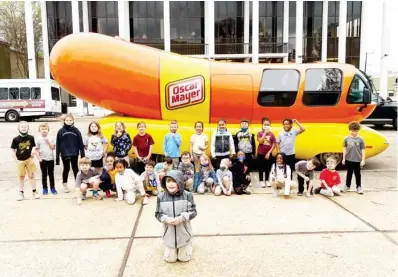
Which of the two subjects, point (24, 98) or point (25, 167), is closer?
point (25, 167)

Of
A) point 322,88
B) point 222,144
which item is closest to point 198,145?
point 222,144

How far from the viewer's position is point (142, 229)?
4660 millimetres

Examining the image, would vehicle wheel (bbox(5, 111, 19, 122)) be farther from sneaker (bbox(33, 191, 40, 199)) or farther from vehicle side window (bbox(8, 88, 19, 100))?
sneaker (bbox(33, 191, 40, 199))

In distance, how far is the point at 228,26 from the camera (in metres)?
30.7

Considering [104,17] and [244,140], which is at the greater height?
[104,17]

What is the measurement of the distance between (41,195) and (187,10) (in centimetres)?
2685

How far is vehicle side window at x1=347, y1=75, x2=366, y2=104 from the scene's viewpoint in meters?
8.00

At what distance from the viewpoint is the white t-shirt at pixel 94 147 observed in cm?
655

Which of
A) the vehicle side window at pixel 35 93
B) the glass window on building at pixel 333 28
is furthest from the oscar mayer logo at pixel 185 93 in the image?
the glass window on building at pixel 333 28

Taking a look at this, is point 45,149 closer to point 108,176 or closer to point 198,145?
point 108,176

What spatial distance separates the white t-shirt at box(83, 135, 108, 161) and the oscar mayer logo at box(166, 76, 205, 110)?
70.9 inches

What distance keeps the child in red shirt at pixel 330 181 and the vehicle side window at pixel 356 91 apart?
7.88 ft

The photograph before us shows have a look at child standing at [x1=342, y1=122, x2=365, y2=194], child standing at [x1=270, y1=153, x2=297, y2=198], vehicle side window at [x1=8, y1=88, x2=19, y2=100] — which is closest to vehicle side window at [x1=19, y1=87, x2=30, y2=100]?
vehicle side window at [x1=8, y1=88, x2=19, y2=100]

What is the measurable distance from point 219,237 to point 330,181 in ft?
8.85
